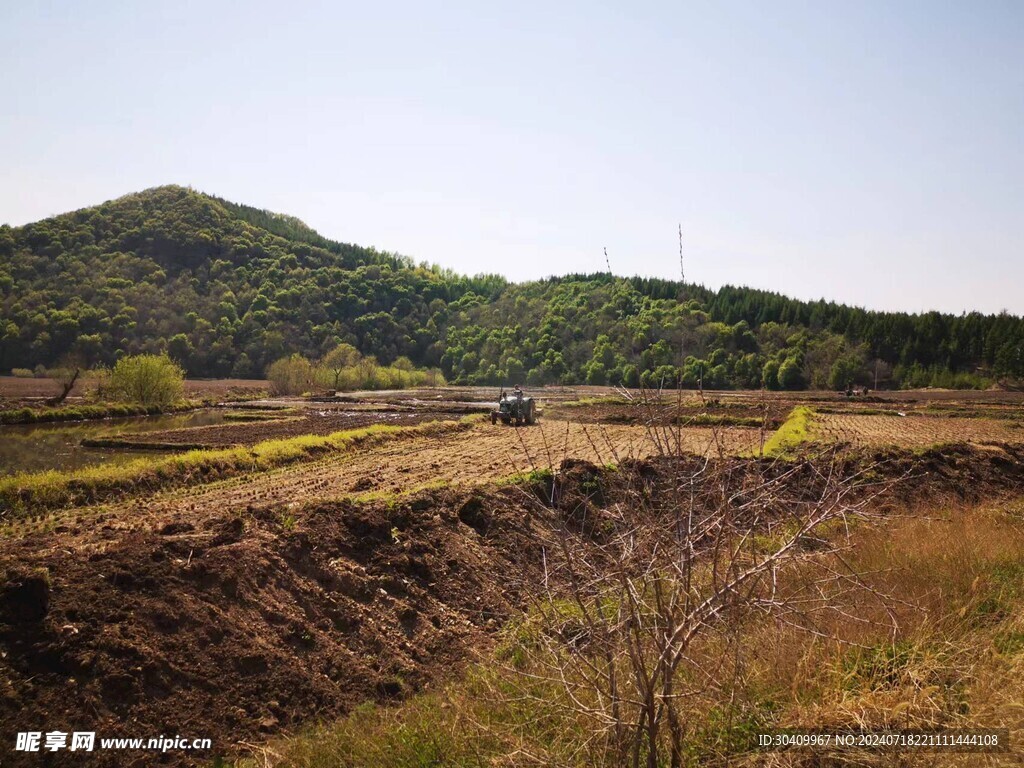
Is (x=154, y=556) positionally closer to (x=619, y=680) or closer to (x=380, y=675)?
(x=380, y=675)

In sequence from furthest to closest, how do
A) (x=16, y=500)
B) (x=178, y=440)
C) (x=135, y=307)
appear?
(x=135, y=307), (x=178, y=440), (x=16, y=500)

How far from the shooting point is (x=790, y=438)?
2656cm

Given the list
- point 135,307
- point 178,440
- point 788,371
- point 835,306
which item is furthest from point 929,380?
point 135,307

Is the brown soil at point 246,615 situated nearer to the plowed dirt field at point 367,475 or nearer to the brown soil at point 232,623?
the brown soil at point 232,623

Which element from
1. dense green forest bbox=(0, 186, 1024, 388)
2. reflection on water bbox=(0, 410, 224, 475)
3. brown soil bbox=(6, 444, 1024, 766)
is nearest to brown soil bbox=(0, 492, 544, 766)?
brown soil bbox=(6, 444, 1024, 766)

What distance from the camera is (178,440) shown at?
28.6 metres

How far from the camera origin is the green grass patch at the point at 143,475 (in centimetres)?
1576

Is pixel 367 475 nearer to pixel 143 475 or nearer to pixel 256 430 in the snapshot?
pixel 143 475

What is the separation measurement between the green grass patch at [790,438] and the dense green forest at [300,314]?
10225 mm

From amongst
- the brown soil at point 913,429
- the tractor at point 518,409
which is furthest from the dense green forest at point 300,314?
the tractor at point 518,409

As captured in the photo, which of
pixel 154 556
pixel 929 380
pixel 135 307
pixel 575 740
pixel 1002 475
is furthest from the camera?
pixel 135 307

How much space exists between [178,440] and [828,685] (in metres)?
28.7

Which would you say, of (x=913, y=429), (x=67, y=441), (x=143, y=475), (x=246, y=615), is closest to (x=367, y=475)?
(x=143, y=475)

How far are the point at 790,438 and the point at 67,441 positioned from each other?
1162 inches
